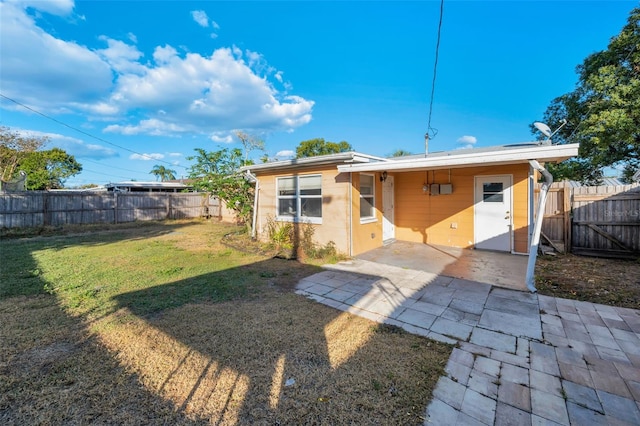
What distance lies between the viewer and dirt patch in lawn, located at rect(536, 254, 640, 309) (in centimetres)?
414

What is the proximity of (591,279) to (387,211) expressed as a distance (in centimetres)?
474

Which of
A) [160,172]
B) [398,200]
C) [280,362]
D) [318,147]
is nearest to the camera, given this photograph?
[280,362]

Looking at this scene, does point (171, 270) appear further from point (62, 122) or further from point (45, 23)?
point (62, 122)

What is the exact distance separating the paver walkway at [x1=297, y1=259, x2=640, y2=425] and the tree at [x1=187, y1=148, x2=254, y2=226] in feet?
18.3

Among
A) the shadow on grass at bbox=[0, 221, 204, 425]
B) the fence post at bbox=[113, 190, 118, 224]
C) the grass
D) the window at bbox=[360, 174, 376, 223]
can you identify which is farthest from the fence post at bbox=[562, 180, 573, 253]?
the fence post at bbox=[113, 190, 118, 224]

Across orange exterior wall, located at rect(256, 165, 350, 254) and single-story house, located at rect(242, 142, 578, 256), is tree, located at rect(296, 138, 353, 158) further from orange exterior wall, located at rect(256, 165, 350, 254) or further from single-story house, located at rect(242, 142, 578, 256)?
orange exterior wall, located at rect(256, 165, 350, 254)

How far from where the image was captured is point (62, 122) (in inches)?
644

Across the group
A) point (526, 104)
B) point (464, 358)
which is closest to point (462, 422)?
point (464, 358)

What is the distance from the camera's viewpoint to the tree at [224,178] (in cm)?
945

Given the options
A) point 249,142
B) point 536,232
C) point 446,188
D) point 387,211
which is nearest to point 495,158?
point 536,232

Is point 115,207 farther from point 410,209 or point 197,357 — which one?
point 197,357

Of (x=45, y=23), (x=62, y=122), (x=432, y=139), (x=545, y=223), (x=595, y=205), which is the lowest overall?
(x=545, y=223)

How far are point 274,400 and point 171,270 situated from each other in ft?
15.2

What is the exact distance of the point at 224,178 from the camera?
30.7ft
